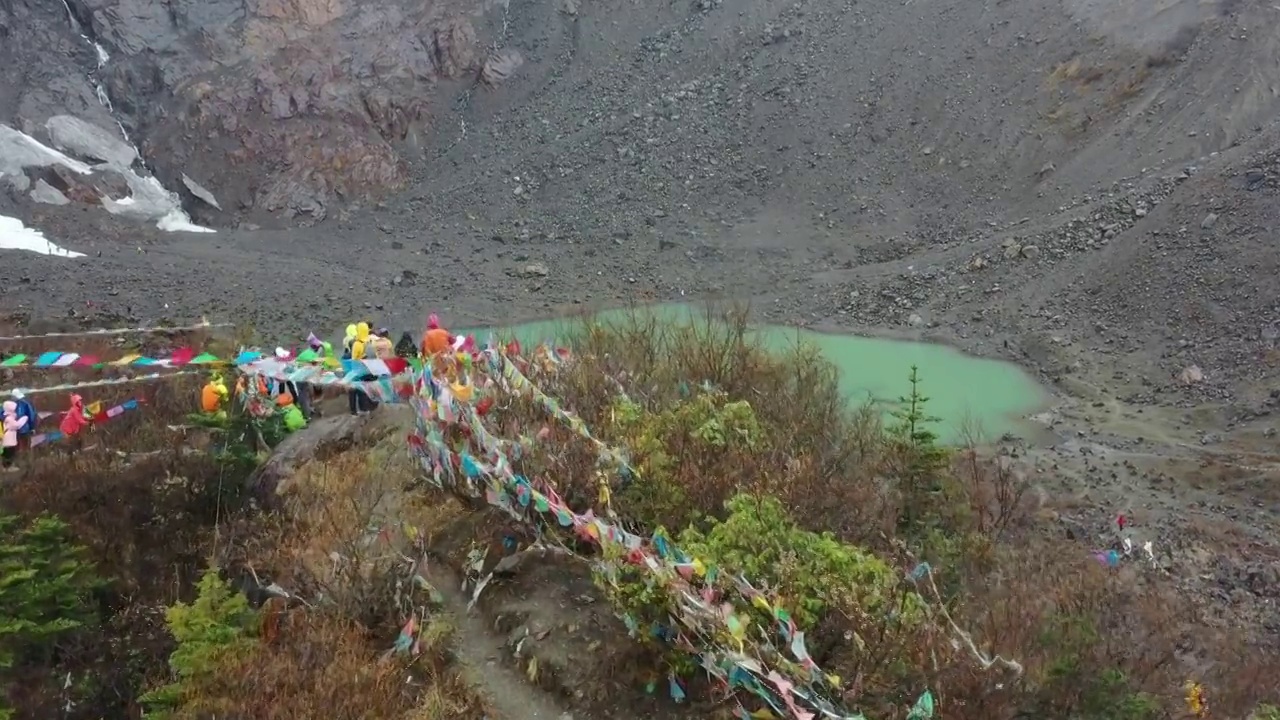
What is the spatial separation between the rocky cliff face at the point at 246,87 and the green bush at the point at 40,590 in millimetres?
23328

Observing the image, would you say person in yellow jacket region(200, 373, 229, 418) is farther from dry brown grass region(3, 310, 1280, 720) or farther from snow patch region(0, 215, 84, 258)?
snow patch region(0, 215, 84, 258)

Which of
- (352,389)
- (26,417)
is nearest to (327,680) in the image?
(352,389)

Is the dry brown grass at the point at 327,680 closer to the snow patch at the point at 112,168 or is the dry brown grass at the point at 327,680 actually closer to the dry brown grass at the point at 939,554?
the dry brown grass at the point at 939,554

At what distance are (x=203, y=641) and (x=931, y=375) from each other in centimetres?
1611

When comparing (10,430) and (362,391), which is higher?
(362,391)

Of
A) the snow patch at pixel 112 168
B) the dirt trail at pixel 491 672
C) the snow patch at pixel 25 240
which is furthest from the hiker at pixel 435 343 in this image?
the snow patch at pixel 112 168

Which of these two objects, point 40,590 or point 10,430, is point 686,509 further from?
point 10,430

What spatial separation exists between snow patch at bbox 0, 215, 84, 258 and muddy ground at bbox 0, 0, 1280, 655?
426mm

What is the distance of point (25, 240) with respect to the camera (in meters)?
25.1

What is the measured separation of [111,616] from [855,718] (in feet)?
21.9

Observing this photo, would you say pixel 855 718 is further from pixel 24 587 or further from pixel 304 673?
pixel 24 587

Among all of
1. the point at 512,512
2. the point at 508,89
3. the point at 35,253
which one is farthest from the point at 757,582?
the point at 508,89

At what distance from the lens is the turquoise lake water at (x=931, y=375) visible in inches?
686

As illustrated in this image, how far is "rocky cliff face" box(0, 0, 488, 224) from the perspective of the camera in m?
30.9
